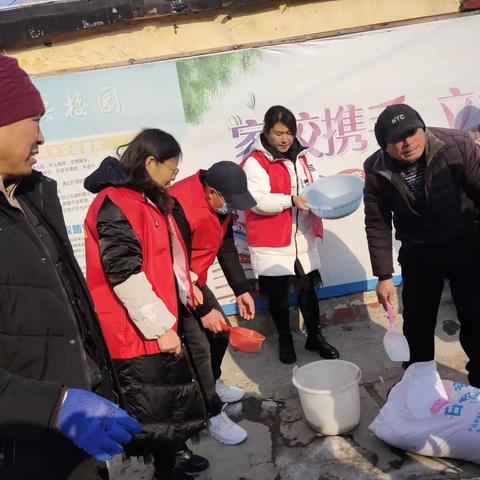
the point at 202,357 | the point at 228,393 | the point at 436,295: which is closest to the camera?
the point at 202,357

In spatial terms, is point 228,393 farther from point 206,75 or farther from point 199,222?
point 206,75

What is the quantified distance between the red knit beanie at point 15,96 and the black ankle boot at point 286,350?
9.64ft

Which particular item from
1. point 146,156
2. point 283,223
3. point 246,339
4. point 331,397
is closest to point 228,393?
point 246,339

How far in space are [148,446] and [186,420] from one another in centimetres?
20

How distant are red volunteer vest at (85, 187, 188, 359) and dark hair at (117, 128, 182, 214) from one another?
6 cm

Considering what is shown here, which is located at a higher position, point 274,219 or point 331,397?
point 274,219

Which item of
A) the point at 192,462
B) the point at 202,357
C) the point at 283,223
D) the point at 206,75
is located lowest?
the point at 192,462

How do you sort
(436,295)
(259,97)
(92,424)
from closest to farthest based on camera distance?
(92,424) → (436,295) → (259,97)

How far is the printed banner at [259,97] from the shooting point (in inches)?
161

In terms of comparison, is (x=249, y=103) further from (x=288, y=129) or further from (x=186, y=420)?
(x=186, y=420)

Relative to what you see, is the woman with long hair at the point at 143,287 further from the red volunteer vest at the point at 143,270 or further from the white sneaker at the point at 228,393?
the white sneaker at the point at 228,393

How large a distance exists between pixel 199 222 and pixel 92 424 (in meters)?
1.55

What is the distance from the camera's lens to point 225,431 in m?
3.09

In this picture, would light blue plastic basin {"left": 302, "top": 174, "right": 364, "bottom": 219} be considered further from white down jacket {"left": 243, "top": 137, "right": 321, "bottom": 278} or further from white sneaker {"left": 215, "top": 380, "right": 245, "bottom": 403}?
white sneaker {"left": 215, "top": 380, "right": 245, "bottom": 403}
